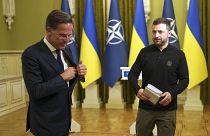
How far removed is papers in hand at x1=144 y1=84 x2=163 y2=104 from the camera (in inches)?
91.5

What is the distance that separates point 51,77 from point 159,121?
1.25 metres

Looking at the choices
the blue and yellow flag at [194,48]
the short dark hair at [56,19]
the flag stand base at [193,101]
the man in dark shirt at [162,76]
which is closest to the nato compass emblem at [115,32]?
the blue and yellow flag at [194,48]

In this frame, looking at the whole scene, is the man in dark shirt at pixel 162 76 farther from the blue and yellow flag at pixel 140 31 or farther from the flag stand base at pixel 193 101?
the flag stand base at pixel 193 101

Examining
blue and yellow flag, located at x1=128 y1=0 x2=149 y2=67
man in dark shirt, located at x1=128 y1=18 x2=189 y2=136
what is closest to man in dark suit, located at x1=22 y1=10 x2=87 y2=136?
man in dark shirt, located at x1=128 y1=18 x2=189 y2=136

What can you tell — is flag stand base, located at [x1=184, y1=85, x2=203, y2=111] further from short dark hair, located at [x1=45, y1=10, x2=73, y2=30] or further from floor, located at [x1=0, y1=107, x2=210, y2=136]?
short dark hair, located at [x1=45, y1=10, x2=73, y2=30]

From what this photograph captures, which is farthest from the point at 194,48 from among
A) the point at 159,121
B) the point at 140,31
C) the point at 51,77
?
the point at 51,77

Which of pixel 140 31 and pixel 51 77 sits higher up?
pixel 140 31

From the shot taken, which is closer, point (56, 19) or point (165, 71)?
point (56, 19)

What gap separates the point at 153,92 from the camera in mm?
2322

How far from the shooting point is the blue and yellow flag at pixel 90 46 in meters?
5.82

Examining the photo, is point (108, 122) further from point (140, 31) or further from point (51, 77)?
point (51, 77)

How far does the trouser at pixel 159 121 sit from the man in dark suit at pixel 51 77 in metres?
1.01

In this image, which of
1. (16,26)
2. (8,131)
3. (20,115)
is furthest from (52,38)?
(16,26)

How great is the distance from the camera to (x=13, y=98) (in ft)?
19.4
